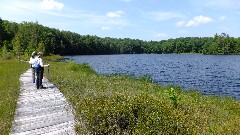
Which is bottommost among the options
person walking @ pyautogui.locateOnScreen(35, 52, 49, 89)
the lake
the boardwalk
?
the lake

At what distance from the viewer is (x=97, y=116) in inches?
306

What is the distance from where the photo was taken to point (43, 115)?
39.4ft

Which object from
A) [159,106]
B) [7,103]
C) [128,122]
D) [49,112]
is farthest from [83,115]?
[7,103]

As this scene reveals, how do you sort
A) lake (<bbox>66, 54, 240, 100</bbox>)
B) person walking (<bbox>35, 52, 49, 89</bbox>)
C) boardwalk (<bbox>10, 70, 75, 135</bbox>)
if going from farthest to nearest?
1. lake (<bbox>66, 54, 240, 100</bbox>)
2. person walking (<bbox>35, 52, 49, 89</bbox>)
3. boardwalk (<bbox>10, 70, 75, 135</bbox>)

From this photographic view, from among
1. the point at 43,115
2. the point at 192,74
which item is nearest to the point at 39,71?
the point at 43,115

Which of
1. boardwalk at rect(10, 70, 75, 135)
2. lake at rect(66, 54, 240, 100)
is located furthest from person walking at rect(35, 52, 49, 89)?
lake at rect(66, 54, 240, 100)

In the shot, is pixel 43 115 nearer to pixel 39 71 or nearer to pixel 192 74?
pixel 39 71

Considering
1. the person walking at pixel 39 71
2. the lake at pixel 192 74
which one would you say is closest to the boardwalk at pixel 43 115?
the person walking at pixel 39 71

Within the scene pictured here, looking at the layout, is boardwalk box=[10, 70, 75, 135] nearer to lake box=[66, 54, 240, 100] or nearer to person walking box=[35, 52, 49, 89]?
person walking box=[35, 52, 49, 89]

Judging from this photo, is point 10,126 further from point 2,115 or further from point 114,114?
point 114,114

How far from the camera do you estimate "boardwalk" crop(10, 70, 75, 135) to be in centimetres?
999

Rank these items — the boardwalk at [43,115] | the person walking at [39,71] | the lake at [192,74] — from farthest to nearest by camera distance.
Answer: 1. the lake at [192,74]
2. the person walking at [39,71]
3. the boardwalk at [43,115]

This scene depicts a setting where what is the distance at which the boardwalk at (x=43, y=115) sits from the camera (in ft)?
32.8

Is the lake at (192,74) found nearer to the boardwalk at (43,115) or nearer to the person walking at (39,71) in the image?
the person walking at (39,71)
